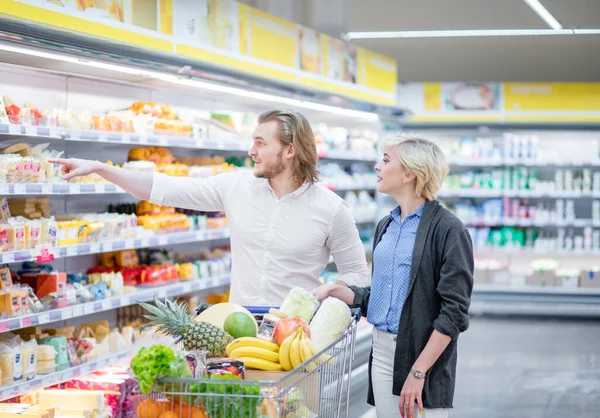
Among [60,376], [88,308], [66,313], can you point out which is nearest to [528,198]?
[88,308]

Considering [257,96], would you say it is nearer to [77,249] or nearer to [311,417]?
[77,249]

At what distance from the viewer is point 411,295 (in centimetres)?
285

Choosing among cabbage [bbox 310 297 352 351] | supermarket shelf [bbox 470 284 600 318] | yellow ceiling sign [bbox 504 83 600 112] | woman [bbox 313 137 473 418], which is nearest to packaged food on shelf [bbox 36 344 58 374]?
woman [bbox 313 137 473 418]

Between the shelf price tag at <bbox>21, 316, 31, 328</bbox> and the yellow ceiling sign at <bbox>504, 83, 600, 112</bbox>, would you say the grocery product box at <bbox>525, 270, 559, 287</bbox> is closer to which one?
the yellow ceiling sign at <bbox>504, 83, 600, 112</bbox>

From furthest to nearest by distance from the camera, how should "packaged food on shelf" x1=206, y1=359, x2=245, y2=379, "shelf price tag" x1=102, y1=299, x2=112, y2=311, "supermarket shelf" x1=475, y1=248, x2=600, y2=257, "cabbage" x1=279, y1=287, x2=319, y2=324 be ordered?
"supermarket shelf" x1=475, y1=248, x2=600, y2=257, "shelf price tag" x1=102, y1=299, x2=112, y2=311, "cabbage" x1=279, y1=287, x2=319, y2=324, "packaged food on shelf" x1=206, y1=359, x2=245, y2=379

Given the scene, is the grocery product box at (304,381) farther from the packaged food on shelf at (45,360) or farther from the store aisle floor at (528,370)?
the store aisle floor at (528,370)

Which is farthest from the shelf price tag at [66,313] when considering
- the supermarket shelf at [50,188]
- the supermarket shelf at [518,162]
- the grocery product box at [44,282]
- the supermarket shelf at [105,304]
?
the supermarket shelf at [518,162]

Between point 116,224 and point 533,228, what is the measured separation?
7.44 m

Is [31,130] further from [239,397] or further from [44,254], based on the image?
[239,397]

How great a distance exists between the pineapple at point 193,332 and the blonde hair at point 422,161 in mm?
996

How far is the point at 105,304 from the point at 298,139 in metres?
2.11

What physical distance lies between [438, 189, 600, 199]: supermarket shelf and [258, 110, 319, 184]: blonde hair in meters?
7.77

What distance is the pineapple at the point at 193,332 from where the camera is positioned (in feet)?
7.53

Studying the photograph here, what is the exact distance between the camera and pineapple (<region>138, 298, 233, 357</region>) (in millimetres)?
2295
